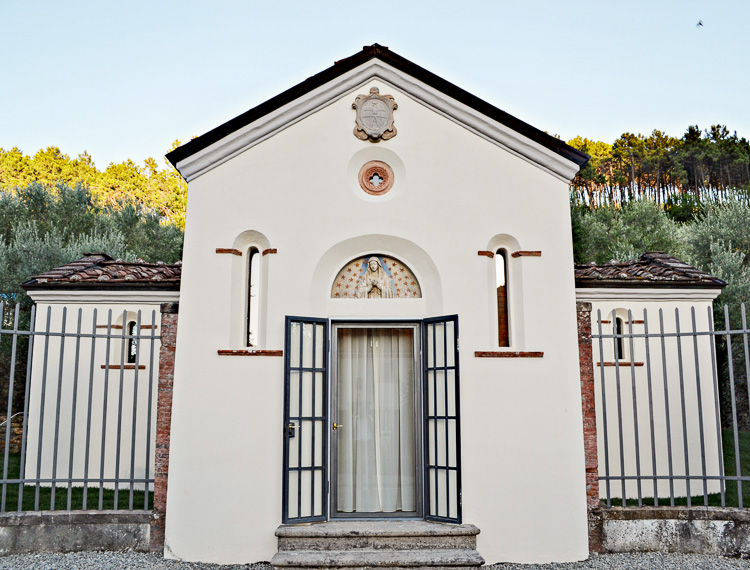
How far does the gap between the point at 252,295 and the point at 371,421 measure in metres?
2.09

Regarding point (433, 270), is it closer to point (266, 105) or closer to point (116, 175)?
point (266, 105)

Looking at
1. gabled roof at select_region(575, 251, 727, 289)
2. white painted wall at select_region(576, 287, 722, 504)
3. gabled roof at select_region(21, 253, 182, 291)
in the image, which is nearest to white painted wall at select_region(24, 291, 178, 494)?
gabled roof at select_region(21, 253, 182, 291)

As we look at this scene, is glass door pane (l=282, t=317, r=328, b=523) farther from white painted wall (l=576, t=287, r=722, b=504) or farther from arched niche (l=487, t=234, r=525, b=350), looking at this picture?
white painted wall (l=576, t=287, r=722, b=504)

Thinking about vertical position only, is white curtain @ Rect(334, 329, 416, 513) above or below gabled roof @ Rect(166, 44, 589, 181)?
below

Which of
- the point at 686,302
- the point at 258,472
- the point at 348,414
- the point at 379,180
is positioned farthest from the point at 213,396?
the point at 686,302

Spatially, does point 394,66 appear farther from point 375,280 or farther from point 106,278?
point 106,278

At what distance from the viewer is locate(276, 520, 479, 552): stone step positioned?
6371 millimetres

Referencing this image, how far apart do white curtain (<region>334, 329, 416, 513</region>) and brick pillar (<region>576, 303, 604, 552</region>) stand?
1989mm

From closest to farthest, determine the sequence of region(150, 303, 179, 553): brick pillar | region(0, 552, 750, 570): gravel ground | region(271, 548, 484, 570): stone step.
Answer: region(271, 548, 484, 570): stone step, region(0, 552, 750, 570): gravel ground, region(150, 303, 179, 553): brick pillar

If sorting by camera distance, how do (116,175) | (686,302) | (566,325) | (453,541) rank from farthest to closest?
(116,175)
(686,302)
(566,325)
(453,541)

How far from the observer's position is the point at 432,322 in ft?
23.3

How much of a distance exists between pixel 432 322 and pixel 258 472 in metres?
2.59

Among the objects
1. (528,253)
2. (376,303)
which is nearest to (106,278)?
(376,303)

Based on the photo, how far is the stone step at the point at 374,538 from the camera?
6.37m
